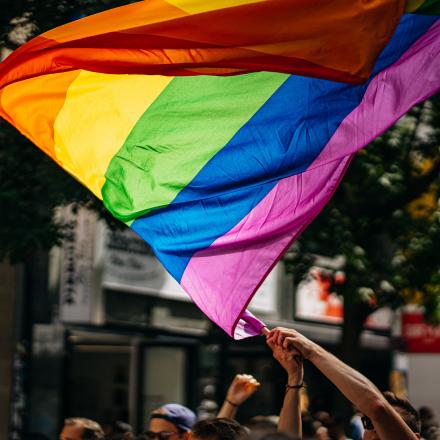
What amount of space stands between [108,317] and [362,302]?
4.31 meters

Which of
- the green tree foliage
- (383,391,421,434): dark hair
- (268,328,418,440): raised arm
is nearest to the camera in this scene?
(268,328,418,440): raised arm

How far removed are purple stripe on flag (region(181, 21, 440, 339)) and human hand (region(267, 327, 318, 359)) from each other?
1.26 m

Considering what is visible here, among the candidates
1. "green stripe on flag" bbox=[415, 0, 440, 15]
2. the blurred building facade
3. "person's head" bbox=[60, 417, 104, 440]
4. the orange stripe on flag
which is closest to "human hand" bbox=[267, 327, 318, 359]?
"green stripe on flag" bbox=[415, 0, 440, 15]

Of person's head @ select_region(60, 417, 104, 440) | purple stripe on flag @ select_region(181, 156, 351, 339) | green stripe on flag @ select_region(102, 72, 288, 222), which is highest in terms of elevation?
green stripe on flag @ select_region(102, 72, 288, 222)

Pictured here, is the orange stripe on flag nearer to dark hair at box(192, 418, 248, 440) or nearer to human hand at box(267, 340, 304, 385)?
human hand at box(267, 340, 304, 385)

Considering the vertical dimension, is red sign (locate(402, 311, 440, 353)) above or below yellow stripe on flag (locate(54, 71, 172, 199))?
below

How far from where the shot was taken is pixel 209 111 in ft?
25.0

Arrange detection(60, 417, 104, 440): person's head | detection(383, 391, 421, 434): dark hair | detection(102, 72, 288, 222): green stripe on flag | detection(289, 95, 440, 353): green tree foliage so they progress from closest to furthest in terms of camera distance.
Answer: detection(383, 391, 421, 434): dark hair, detection(102, 72, 288, 222): green stripe on flag, detection(60, 417, 104, 440): person's head, detection(289, 95, 440, 353): green tree foliage

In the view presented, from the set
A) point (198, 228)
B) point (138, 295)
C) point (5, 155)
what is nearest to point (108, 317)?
point (138, 295)

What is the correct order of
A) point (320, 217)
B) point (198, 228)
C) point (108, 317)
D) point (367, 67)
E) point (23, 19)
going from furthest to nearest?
point (108, 317), point (320, 217), point (23, 19), point (198, 228), point (367, 67)

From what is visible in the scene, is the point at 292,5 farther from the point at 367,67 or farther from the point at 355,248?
the point at 355,248

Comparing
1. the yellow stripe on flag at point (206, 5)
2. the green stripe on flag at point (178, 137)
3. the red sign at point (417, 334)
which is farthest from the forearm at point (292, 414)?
the red sign at point (417, 334)

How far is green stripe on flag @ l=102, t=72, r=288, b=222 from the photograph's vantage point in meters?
7.57

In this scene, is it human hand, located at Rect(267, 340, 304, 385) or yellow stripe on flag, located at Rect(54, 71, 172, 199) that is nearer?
human hand, located at Rect(267, 340, 304, 385)
